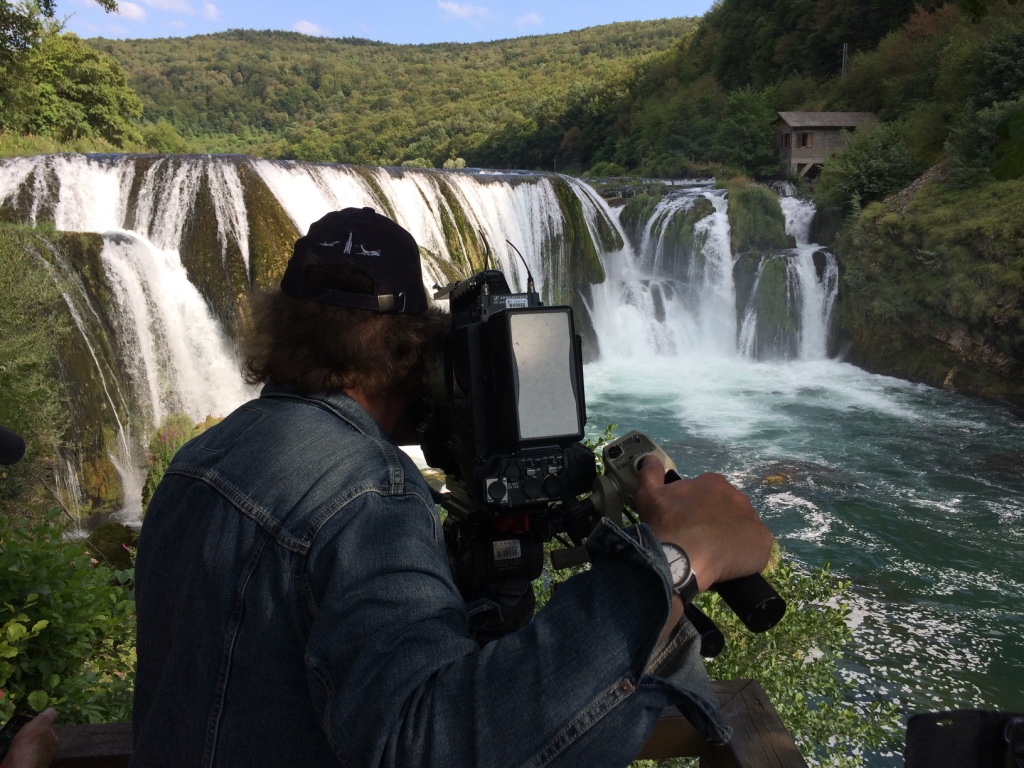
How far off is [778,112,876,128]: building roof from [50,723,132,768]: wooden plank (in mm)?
24253

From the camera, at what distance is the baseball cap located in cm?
100

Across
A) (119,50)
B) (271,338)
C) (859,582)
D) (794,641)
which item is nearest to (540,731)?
(271,338)

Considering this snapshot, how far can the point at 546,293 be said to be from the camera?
15.5 meters

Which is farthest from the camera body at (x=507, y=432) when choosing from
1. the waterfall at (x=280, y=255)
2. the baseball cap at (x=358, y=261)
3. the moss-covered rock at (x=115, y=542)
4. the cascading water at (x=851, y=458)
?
the moss-covered rock at (x=115, y=542)

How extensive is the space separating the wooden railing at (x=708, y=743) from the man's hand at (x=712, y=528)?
0.61 metres

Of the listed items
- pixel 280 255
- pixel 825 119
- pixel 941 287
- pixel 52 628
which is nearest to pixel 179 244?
pixel 280 255

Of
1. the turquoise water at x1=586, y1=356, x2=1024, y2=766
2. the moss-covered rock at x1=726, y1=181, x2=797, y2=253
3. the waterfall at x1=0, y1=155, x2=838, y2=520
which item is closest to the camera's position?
the turquoise water at x1=586, y1=356, x2=1024, y2=766

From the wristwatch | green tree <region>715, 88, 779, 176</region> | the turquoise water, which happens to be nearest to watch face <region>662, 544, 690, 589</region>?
the wristwatch

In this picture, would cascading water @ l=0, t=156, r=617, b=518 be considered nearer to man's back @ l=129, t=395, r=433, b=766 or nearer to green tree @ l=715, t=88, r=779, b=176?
man's back @ l=129, t=395, r=433, b=766

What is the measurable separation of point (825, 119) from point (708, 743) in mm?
24714

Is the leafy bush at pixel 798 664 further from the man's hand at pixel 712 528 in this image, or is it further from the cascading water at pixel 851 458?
the man's hand at pixel 712 528

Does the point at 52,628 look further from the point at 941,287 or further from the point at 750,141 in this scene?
the point at 750,141

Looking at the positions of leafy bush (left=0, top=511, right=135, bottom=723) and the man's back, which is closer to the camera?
the man's back

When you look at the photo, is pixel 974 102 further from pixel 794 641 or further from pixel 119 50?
pixel 119 50
